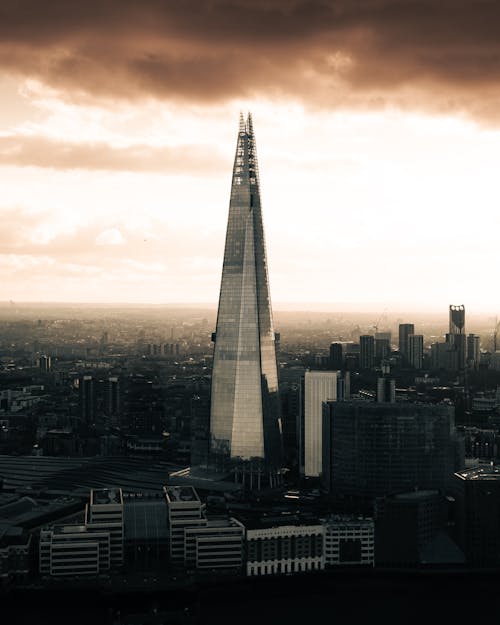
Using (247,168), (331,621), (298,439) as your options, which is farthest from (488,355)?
(331,621)

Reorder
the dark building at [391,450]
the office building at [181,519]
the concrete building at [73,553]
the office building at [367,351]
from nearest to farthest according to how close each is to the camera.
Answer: the concrete building at [73,553]
the office building at [181,519]
the dark building at [391,450]
the office building at [367,351]

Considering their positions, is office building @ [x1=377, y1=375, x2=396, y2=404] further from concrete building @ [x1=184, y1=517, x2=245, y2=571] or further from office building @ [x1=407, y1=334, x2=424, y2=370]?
office building @ [x1=407, y1=334, x2=424, y2=370]

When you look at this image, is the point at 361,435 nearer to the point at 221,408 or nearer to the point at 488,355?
the point at 221,408

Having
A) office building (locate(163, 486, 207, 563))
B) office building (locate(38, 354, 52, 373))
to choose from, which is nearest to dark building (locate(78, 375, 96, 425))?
office building (locate(38, 354, 52, 373))

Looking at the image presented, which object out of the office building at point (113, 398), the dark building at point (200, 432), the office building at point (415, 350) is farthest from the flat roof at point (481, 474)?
the office building at point (415, 350)

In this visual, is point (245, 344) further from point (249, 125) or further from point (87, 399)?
point (87, 399)

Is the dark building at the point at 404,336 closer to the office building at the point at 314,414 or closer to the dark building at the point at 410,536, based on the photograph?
the office building at the point at 314,414

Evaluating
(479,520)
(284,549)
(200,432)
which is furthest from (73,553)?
(200,432)
